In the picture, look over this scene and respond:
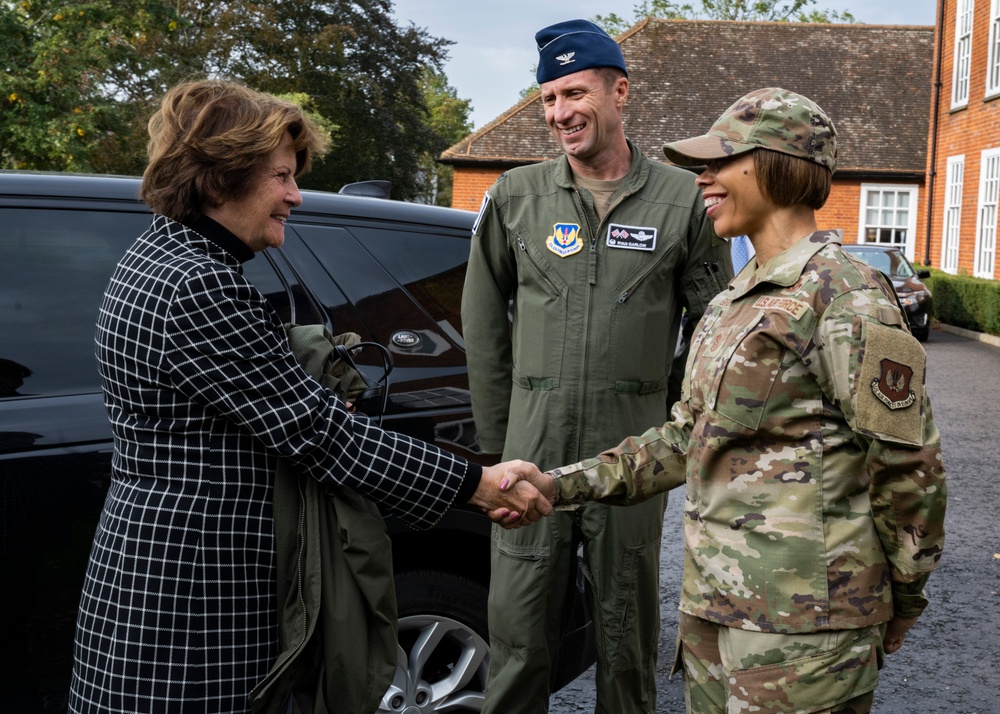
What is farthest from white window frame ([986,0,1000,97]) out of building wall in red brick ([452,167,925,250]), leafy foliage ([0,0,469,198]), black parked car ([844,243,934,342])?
leafy foliage ([0,0,469,198])

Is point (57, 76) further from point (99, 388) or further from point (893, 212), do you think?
point (893, 212)

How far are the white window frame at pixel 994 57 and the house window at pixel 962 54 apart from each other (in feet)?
4.92

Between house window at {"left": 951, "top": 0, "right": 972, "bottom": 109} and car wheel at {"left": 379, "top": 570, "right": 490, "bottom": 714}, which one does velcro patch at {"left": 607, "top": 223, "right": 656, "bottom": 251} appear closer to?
car wheel at {"left": 379, "top": 570, "right": 490, "bottom": 714}

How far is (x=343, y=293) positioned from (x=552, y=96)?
0.96 meters

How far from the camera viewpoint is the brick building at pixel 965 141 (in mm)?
20938

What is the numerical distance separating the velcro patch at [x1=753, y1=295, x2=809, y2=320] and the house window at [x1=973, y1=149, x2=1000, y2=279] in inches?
803

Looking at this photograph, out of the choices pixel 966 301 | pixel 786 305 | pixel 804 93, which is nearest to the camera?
pixel 786 305

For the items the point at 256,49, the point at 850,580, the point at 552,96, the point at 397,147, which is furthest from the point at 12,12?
the point at 850,580

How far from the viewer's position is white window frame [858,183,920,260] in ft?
94.6

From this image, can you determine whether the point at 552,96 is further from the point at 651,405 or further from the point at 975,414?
the point at 975,414

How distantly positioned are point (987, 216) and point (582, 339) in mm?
20549

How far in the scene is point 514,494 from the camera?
275cm

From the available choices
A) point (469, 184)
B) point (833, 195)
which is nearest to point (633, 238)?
point (469, 184)

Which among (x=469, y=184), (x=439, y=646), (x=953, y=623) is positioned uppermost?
(x=469, y=184)
